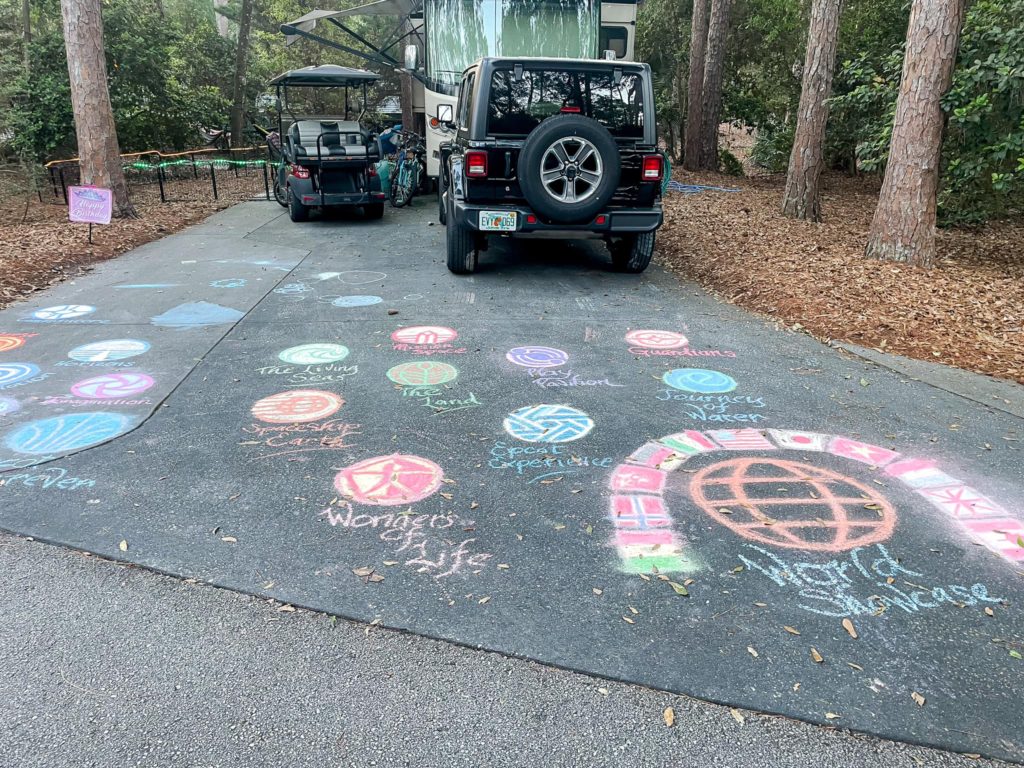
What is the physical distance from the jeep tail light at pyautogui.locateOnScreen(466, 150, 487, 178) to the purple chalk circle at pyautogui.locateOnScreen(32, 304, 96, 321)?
367cm

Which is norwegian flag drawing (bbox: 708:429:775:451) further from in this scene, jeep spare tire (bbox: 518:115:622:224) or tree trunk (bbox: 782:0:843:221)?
tree trunk (bbox: 782:0:843:221)

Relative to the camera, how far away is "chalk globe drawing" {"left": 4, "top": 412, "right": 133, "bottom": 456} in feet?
12.7

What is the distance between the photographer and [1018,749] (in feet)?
6.68

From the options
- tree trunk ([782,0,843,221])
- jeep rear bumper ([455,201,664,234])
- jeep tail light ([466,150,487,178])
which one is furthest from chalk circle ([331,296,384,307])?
tree trunk ([782,0,843,221])

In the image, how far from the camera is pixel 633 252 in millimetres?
7926

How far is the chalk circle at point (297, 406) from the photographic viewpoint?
4.29 meters

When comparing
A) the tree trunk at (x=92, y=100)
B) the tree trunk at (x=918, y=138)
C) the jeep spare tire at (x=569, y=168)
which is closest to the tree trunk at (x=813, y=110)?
the tree trunk at (x=918, y=138)

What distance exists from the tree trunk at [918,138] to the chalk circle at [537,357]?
4.42 metres

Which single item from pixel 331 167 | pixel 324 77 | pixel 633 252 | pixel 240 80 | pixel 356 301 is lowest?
pixel 356 301

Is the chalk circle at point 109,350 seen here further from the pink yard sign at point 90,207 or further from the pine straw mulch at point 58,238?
the pink yard sign at point 90,207

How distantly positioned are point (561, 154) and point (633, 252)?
1631 mm

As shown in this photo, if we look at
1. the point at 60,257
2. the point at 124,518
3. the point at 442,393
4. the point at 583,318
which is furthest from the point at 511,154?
the point at 60,257

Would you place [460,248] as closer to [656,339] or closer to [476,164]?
[476,164]

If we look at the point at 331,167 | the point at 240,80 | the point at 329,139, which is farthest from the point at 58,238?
the point at 240,80
